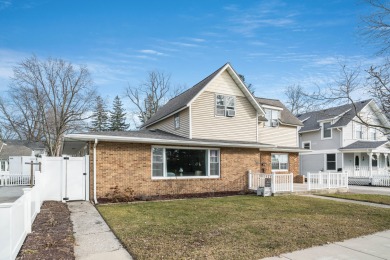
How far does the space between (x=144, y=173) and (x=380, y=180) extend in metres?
20.4

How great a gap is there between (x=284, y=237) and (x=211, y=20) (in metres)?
12.2

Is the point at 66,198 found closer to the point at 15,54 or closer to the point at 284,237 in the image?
the point at 284,237

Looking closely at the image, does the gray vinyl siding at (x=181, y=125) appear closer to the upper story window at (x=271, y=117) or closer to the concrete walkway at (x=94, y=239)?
the concrete walkway at (x=94, y=239)

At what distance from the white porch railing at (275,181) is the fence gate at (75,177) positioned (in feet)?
29.1

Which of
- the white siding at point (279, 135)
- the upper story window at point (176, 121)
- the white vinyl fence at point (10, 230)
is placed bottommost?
the white vinyl fence at point (10, 230)

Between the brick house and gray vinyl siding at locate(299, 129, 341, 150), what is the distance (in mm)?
14025

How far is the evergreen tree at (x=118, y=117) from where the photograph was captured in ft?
182

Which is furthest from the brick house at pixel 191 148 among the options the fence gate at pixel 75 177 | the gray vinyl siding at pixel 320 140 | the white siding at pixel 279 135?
the gray vinyl siding at pixel 320 140

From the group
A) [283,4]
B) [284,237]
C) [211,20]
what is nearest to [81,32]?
[211,20]

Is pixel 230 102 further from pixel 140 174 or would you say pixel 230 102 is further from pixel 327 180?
pixel 327 180

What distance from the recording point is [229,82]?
16016mm

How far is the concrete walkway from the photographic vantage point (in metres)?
5.09

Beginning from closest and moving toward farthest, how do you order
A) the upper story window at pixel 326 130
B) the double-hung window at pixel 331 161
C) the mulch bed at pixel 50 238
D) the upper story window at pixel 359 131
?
the mulch bed at pixel 50 238 → the double-hung window at pixel 331 161 → the upper story window at pixel 359 131 → the upper story window at pixel 326 130

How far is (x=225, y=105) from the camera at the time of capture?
15.7 metres
